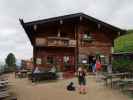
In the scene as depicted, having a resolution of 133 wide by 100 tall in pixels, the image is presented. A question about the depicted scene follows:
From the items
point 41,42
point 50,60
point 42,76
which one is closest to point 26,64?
point 50,60

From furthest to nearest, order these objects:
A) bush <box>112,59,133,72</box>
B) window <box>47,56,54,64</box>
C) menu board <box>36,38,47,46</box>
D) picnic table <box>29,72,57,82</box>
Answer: window <box>47,56,54,64</box> < menu board <box>36,38,47,46</box> < bush <box>112,59,133,72</box> < picnic table <box>29,72,57,82</box>

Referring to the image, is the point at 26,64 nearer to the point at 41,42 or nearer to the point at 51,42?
the point at 41,42

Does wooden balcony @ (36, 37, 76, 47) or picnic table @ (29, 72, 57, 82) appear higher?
wooden balcony @ (36, 37, 76, 47)

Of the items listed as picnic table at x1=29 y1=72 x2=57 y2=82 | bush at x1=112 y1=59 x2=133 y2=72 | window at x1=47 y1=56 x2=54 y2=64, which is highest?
window at x1=47 y1=56 x2=54 y2=64

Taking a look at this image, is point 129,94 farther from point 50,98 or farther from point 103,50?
point 103,50

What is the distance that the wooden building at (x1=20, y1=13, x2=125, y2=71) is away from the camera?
2459 centimetres

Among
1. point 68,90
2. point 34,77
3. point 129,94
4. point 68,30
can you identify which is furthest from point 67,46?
point 129,94

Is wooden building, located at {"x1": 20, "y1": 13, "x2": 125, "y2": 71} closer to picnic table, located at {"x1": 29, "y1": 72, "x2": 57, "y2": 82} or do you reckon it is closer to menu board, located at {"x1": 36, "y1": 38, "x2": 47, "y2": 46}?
menu board, located at {"x1": 36, "y1": 38, "x2": 47, "y2": 46}

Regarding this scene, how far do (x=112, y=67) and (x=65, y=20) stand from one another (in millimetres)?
6769

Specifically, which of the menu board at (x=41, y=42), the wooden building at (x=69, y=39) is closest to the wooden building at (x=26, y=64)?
the wooden building at (x=69, y=39)

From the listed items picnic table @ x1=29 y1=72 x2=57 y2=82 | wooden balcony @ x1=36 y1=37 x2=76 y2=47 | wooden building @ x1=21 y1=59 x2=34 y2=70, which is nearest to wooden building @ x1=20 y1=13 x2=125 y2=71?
wooden balcony @ x1=36 y1=37 x2=76 y2=47

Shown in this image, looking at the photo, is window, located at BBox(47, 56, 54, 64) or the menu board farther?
window, located at BBox(47, 56, 54, 64)

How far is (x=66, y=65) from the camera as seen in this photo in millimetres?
25484

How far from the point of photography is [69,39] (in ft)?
83.6
